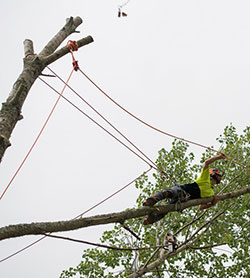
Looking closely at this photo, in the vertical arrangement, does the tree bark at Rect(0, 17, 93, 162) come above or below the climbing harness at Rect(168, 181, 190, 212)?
above

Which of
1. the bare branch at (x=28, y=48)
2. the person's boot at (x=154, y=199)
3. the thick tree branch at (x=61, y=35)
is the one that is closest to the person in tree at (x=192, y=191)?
the person's boot at (x=154, y=199)

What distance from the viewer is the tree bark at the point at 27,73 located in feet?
11.1

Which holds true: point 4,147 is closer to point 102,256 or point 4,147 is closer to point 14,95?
point 14,95

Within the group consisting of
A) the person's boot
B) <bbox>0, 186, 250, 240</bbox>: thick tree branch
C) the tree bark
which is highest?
the tree bark

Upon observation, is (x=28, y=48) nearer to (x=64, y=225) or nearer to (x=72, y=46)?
(x=72, y=46)

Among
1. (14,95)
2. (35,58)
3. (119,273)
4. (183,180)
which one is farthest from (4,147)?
(183,180)

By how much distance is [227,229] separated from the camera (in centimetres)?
848

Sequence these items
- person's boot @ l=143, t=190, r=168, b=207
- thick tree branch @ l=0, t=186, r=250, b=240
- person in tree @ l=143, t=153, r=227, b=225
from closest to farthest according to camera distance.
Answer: thick tree branch @ l=0, t=186, r=250, b=240 → person's boot @ l=143, t=190, r=168, b=207 → person in tree @ l=143, t=153, r=227, b=225

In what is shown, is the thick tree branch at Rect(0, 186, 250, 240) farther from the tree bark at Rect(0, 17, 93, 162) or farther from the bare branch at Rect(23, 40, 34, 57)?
the bare branch at Rect(23, 40, 34, 57)

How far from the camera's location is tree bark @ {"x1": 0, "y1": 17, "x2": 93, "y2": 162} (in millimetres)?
3388

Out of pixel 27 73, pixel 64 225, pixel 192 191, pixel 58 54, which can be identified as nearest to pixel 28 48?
pixel 58 54

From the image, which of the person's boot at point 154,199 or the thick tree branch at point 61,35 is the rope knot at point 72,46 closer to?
the thick tree branch at point 61,35

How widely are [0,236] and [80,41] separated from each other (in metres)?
2.91

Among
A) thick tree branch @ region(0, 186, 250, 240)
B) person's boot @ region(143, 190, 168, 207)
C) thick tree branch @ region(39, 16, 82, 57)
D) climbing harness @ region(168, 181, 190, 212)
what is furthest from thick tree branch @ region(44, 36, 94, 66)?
climbing harness @ region(168, 181, 190, 212)
